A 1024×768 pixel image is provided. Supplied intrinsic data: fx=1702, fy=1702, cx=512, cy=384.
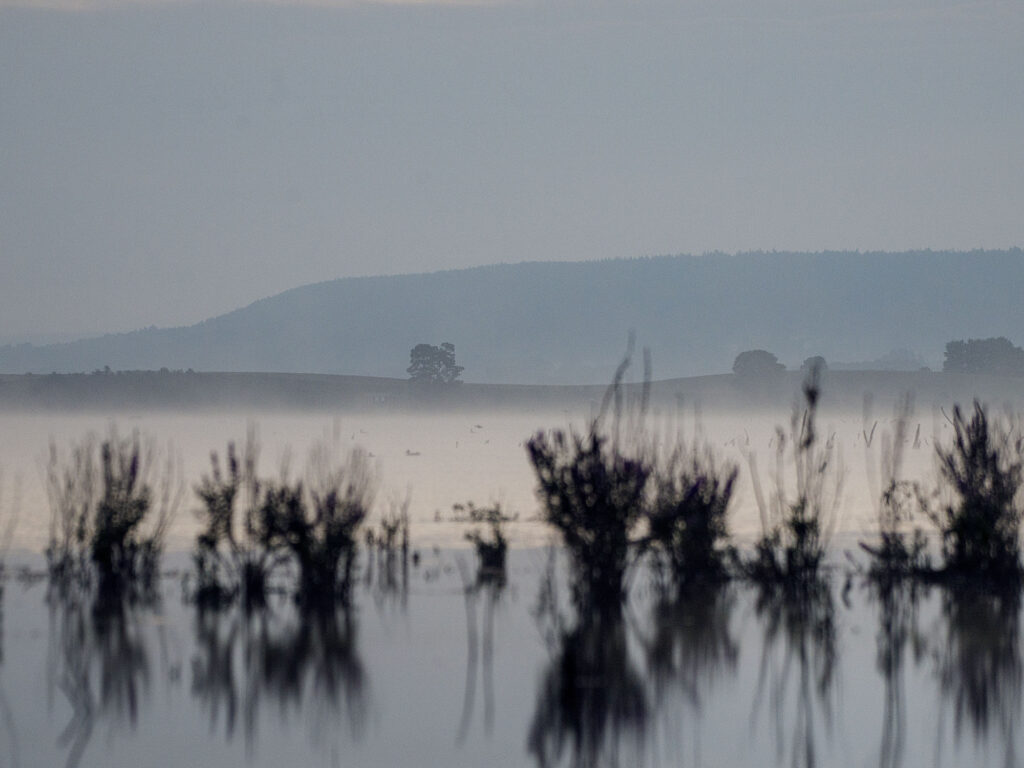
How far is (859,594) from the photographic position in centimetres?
1348

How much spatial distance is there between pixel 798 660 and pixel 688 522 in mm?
2986

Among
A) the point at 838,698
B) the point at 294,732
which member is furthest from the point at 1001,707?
the point at 294,732

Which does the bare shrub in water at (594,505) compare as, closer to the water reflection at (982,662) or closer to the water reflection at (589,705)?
the water reflection at (589,705)

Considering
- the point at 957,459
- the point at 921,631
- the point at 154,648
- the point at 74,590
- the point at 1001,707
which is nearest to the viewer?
the point at 1001,707

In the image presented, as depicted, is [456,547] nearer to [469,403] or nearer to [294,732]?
[294,732]

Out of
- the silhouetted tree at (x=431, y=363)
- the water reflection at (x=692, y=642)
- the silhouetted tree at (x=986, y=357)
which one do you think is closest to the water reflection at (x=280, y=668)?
the water reflection at (x=692, y=642)

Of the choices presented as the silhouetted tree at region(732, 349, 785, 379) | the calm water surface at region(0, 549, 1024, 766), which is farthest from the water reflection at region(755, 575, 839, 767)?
the silhouetted tree at region(732, 349, 785, 379)

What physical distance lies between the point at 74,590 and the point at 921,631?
6370 mm

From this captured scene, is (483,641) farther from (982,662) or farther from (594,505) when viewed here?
(982,662)

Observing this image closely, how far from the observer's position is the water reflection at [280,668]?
30.2ft

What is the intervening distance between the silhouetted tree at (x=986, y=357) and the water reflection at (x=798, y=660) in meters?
99.5

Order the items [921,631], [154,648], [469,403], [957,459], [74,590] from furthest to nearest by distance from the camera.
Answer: [469,403] → [957,459] → [74,590] → [921,631] → [154,648]

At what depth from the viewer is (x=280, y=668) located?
1023 cm

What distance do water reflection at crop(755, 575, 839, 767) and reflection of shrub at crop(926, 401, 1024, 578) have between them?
122 centimetres
